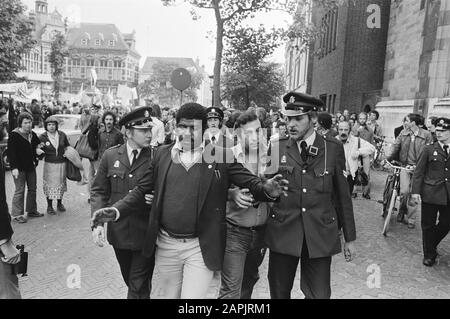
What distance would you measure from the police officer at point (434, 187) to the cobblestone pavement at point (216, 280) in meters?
0.41

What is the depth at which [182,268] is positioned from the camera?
10.8 ft

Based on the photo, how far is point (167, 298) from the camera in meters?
3.27

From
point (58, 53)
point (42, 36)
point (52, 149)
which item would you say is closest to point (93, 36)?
point (42, 36)

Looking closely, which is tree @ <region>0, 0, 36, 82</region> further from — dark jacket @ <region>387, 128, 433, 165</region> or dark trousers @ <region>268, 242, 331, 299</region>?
dark trousers @ <region>268, 242, 331, 299</region>

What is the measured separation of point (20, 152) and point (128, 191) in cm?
440

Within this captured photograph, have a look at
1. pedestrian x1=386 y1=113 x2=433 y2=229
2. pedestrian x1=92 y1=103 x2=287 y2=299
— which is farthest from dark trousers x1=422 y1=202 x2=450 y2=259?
pedestrian x1=92 y1=103 x2=287 y2=299

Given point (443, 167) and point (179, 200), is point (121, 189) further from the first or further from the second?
point (443, 167)

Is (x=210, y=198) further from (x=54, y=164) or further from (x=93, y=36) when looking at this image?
(x=93, y=36)

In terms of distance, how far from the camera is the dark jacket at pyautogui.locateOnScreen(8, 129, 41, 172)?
7.31 meters

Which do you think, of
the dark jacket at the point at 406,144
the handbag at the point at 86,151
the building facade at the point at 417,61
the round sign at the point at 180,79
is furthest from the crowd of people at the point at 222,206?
the building facade at the point at 417,61

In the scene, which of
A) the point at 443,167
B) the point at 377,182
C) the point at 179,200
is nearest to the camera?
the point at 179,200

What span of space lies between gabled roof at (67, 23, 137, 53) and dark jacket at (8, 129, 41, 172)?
102m
